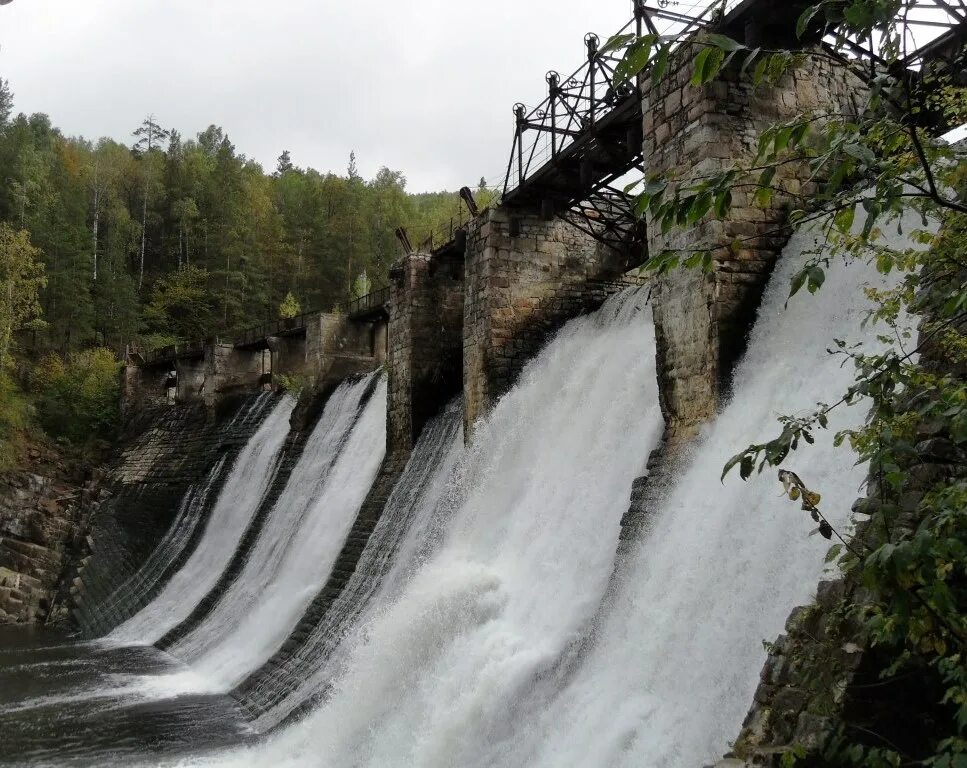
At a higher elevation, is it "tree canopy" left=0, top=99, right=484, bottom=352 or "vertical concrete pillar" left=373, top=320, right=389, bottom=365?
"tree canopy" left=0, top=99, right=484, bottom=352

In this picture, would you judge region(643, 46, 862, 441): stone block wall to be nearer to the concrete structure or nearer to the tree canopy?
the concrete structure

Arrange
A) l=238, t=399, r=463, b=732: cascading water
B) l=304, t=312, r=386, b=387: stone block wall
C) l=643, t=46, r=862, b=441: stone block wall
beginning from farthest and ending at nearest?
l=304, t=312, r=386, b=387: stone block wall, l=238, t=399, r=463, b=732: cascading water, l=643, t=46, r=862, b=441: stone block wall

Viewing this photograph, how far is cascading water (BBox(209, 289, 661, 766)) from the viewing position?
698 cm

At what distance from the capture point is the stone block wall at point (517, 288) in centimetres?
1272

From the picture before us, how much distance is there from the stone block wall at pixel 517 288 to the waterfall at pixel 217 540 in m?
8.37

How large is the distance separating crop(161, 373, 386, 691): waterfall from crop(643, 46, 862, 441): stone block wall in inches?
320

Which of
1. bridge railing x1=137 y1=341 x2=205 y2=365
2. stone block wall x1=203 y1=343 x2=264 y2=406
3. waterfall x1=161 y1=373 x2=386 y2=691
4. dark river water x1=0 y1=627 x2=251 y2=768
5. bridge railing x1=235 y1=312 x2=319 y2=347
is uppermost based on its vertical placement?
bridge railing x1=235 y1=312 x2=319 y2=347

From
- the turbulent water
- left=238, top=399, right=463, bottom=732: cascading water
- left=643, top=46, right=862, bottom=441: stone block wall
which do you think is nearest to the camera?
the turbulent water

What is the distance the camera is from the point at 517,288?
1306 centimetres

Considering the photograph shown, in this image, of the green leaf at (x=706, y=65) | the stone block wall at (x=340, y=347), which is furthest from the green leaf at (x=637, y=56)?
the stone block wall at (x=340, y=347)

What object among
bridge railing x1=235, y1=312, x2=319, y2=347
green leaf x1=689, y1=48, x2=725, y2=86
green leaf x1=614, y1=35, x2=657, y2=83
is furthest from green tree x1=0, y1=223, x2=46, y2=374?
green leaf x1=689, y1=48, x2=725, y2=86

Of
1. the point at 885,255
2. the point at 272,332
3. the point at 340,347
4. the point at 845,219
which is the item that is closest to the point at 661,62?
the point at 845,219

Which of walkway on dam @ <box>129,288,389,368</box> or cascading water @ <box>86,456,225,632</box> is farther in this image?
walkway on dam @ <box>129,288,389,368</box>

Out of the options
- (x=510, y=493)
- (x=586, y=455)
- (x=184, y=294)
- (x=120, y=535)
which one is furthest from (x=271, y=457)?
(x=184, y=294)
